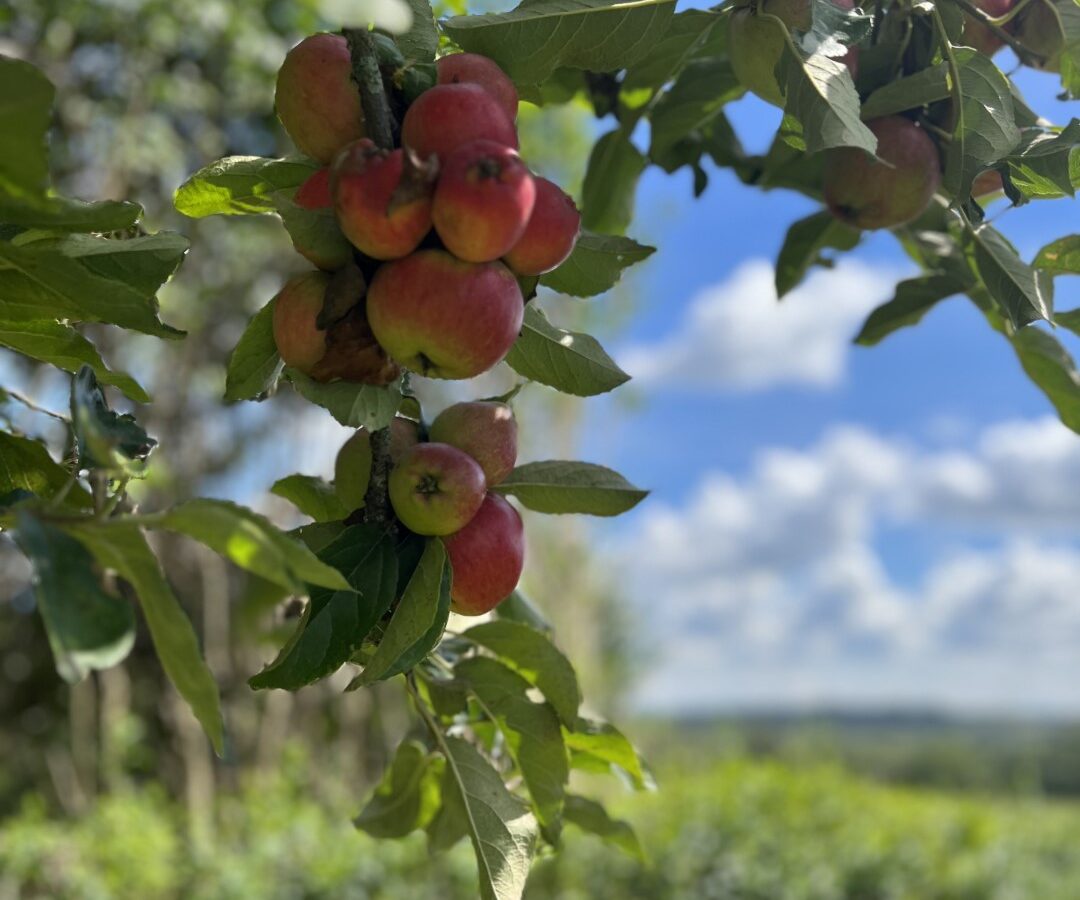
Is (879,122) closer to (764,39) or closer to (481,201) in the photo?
(764,39)

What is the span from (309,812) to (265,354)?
415 centimetres

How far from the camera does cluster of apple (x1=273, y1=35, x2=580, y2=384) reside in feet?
1.70

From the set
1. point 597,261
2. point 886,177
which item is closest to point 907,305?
point 886,177

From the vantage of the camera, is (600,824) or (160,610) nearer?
(160,610)

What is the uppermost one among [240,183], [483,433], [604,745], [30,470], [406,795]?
[240,183]

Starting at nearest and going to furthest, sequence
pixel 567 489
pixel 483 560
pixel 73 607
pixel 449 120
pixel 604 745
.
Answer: pixel 73 607 → pixel 449 120 → pixel 483 560 → pixel 567 489 → pixel 604 745

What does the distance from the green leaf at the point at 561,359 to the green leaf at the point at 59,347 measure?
0.24 meters

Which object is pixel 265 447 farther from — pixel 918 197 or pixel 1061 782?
pixel 1061 782

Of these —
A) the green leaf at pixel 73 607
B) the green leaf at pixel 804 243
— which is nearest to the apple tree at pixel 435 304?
the green leaf at pixel 73 607

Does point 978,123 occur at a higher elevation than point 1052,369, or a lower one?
higher

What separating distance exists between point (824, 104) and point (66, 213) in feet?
1.38

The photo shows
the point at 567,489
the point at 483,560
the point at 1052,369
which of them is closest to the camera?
the point at 483,560

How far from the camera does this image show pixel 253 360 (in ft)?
2.08

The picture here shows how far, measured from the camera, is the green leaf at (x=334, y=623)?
1.91ft
